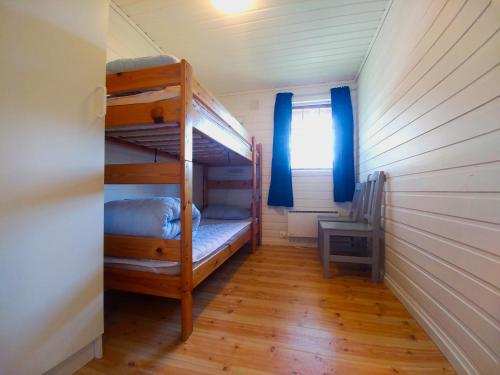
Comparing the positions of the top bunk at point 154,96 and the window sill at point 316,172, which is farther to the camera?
the window sill at point 316,172

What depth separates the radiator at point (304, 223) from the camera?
2834mm

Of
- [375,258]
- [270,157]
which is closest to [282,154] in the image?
[270,157]

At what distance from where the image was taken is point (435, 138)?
3.72 feet

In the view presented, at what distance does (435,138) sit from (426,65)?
0.44 meters

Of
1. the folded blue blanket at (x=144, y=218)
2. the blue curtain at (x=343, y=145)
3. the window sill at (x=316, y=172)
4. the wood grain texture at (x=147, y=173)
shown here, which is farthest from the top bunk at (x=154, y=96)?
the blue curtain at (x=343, y=145)

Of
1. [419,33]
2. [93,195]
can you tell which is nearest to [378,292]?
[419,33]

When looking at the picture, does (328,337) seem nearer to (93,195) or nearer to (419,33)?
(93,195)

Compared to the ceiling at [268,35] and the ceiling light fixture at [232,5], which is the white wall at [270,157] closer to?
the ceiling at [268,35]

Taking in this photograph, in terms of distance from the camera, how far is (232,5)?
1672 mm

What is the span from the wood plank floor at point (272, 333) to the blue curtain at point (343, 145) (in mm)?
1271

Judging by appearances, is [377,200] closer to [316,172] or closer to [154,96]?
[316,172]

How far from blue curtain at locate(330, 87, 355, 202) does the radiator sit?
0.32 meters

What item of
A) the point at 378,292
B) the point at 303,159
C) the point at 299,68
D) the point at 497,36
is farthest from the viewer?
the point at 303,159

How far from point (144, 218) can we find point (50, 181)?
478 millimetres
